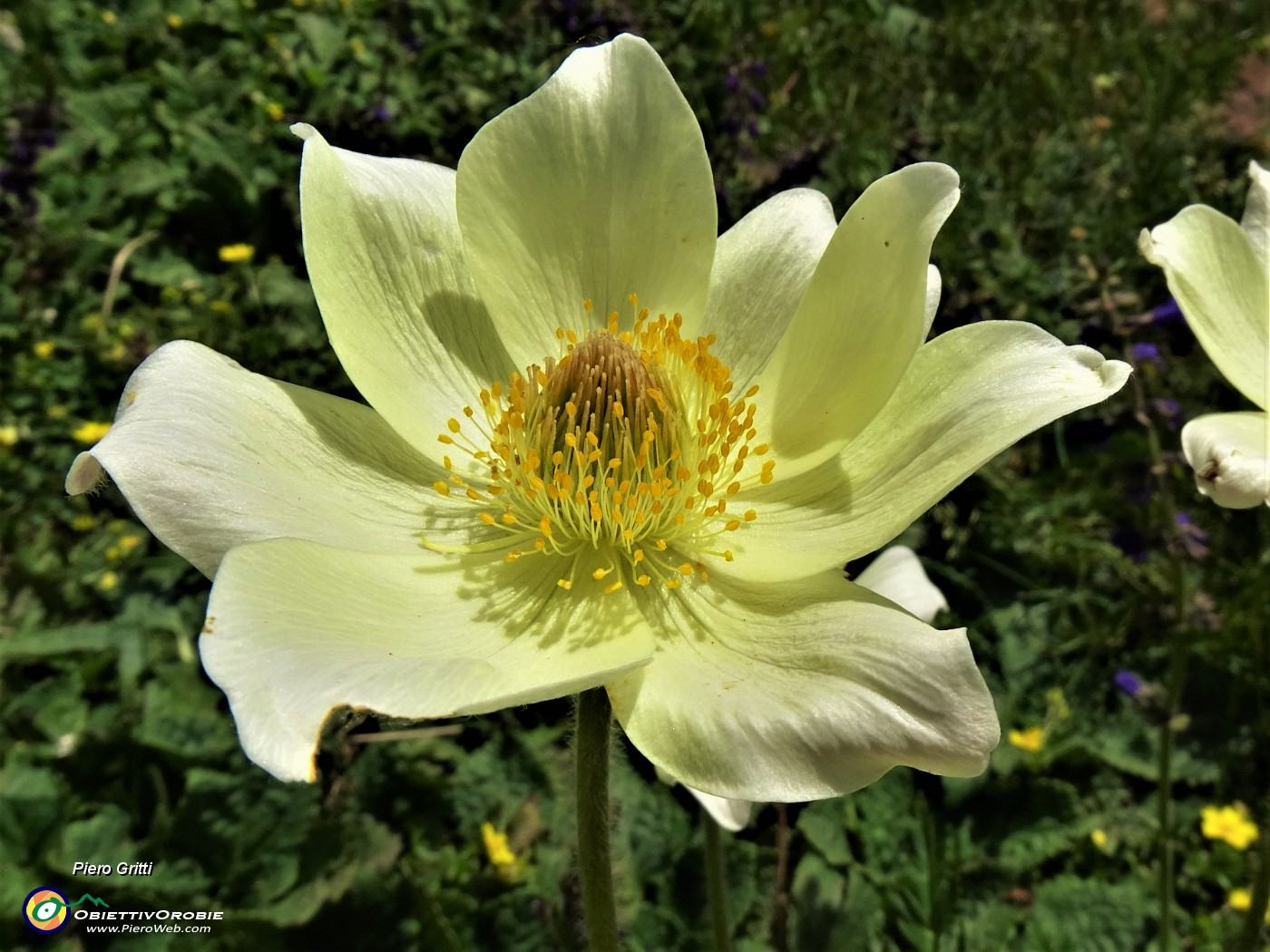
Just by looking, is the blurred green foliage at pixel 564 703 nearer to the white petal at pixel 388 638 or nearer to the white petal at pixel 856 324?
the white petal at pixel 388 638

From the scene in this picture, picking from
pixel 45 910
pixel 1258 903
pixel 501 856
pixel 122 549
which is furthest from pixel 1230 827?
pixel 122 549

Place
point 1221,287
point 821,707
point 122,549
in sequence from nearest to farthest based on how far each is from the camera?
1. point 821,707
2. point 1221,287
3. point 122,549

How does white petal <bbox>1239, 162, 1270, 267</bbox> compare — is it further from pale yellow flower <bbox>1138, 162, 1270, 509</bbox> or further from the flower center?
the flower center

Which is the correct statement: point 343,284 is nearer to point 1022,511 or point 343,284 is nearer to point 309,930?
point 309,930

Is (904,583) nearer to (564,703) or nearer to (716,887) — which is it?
(716,887)

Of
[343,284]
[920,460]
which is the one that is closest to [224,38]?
[343,284]

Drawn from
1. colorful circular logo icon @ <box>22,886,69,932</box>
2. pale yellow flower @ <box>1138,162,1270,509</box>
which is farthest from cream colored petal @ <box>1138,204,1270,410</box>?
colorful circular logo icon @ <box>22,886,69,932</box>
